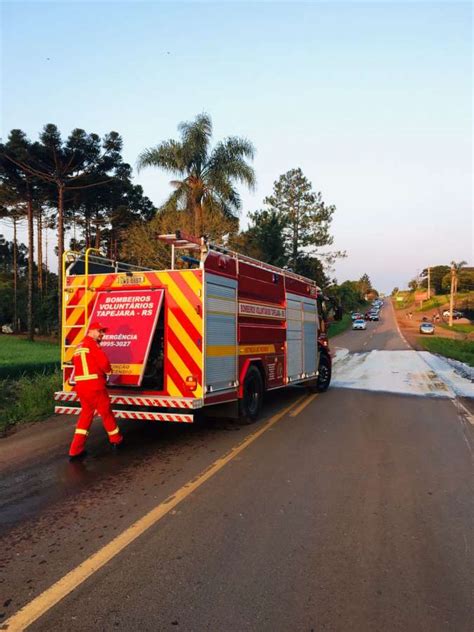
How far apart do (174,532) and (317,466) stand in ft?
8.15

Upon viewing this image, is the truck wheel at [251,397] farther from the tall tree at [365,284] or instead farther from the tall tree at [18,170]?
the tall tree at [365,284]

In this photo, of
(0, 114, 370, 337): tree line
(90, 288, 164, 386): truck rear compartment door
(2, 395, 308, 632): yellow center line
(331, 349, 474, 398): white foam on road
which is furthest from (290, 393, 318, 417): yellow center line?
(0, 114, 370, 337): tree line

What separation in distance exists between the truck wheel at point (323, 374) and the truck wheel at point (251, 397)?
14.4 feet

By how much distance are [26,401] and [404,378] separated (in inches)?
468

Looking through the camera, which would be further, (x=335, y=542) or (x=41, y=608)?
(x=335, y=542)

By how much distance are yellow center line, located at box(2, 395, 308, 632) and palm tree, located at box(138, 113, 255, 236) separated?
18.4 meters

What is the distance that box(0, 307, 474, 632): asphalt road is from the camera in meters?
3.02

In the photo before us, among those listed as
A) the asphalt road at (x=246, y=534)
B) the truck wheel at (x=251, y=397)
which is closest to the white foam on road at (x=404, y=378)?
the truck wheel at (x=251, y=397)

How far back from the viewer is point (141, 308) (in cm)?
748

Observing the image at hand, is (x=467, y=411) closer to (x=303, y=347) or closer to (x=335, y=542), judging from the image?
(x=303, y=347)

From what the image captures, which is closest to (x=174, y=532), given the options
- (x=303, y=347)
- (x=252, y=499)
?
(x=252, y=499)

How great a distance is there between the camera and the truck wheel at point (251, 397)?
8.50m

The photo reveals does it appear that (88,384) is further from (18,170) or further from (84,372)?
(18,170)

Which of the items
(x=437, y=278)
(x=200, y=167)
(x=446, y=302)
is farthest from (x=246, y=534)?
(x=437, y=278)
